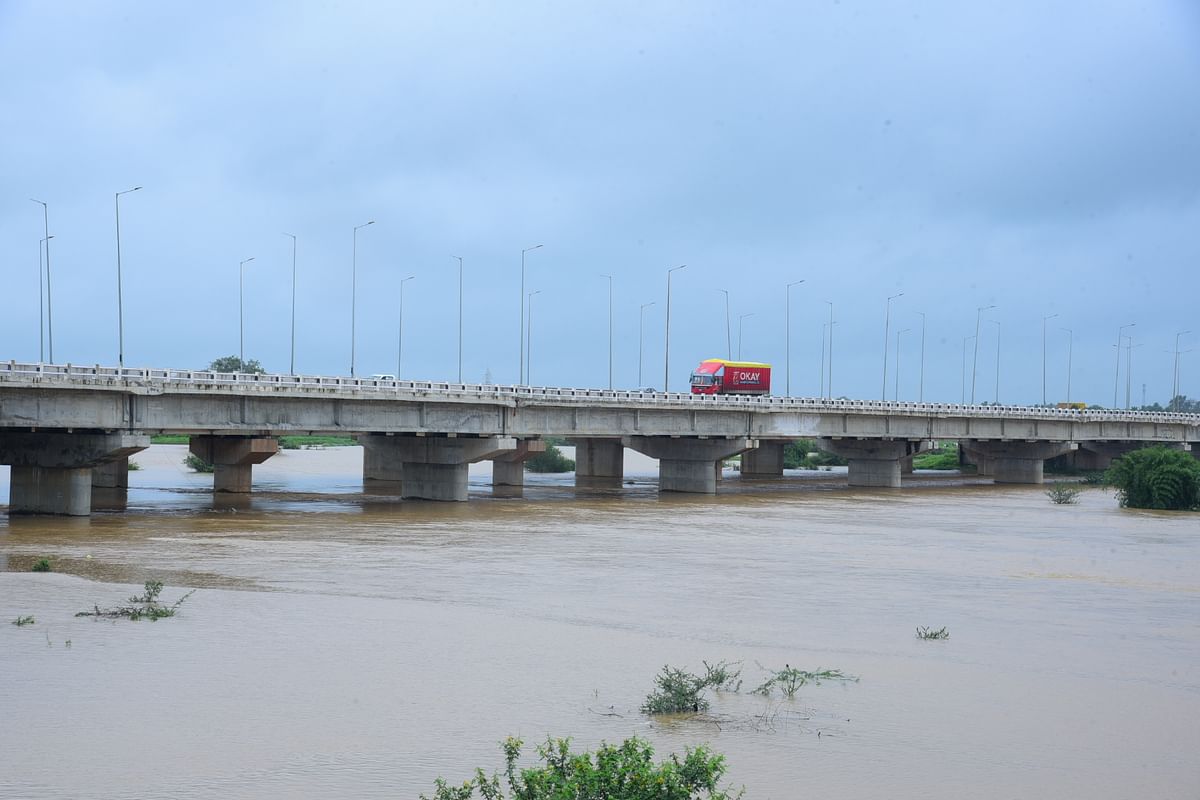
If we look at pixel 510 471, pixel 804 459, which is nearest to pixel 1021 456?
pixel 804 459

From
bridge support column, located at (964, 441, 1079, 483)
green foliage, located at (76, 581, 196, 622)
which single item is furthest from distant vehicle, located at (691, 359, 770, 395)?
green foliage, located at (76, 581, 196, 622)

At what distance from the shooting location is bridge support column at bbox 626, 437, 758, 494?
70.9m

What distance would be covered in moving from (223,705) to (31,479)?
117 feet

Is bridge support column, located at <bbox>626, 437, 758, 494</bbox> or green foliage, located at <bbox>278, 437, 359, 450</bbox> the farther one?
green foliage, located at <bbox>278, 437, 359, 450</bbox>

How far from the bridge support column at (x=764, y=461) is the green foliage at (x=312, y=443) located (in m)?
56.3

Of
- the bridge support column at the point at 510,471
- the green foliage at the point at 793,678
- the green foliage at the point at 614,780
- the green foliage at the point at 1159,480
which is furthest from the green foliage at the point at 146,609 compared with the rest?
the green foliage at the point at 1159,480

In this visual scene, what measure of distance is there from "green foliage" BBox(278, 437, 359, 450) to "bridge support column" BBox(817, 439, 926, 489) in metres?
73.6

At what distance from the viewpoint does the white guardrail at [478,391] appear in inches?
1714

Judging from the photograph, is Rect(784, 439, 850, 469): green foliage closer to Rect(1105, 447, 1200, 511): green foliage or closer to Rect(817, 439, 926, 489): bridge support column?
Rect(817, 439, 926, 489): bridge support column

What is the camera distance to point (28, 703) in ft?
52.3

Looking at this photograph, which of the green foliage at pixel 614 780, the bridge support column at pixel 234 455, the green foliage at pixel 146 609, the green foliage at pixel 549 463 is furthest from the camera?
the green foliage at pixel 549 463

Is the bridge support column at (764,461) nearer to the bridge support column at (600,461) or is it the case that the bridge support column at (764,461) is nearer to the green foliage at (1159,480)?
the bridge support column at (600,461)

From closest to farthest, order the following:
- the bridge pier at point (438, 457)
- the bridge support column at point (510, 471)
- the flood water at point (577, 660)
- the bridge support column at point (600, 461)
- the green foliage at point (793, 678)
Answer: the flood water at point (577, 660) < the green foliage at point (793, 678) < the bridge pier at point (438, 457) < the bridge support column at point (510, 471) < the bridge support column at point (600, 461)

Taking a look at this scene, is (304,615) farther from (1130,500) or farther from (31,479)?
(1130,500)
